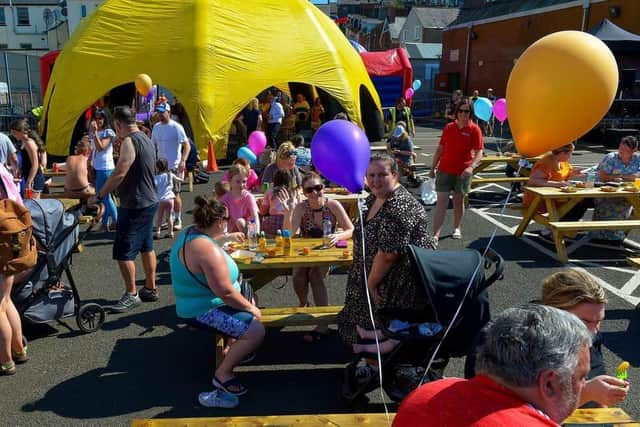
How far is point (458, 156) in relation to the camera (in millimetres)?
7191

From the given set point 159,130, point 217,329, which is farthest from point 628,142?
point 159,130

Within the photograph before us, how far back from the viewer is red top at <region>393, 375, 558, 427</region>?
148 cm

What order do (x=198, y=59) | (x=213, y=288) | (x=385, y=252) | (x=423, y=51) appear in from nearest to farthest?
(x=385, y=252)
(x=213, y=288)
(x=198, y=59)
(x=423, y=51)

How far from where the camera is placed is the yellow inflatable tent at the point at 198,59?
1316 cm

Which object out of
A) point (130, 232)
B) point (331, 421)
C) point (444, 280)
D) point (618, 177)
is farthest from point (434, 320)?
point (618, 177)

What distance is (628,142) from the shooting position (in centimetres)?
754

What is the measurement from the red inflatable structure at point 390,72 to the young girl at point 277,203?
1746 centimetres

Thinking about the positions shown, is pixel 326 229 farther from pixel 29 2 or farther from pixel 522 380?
pixel 29 2

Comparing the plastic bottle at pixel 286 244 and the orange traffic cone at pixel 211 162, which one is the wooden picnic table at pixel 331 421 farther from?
the orange traffic cone at pixel 211 162

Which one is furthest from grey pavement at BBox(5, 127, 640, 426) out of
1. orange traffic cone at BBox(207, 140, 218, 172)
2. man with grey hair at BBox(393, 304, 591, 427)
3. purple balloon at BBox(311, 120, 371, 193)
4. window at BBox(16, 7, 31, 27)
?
window at BBox(16, 7, 31, 27)

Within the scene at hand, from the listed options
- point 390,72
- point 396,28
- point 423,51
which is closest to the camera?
point 390,72

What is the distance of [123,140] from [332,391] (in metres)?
2.98

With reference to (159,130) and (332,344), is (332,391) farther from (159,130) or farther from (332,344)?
(159,130)

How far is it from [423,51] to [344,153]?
4095 centimetres
